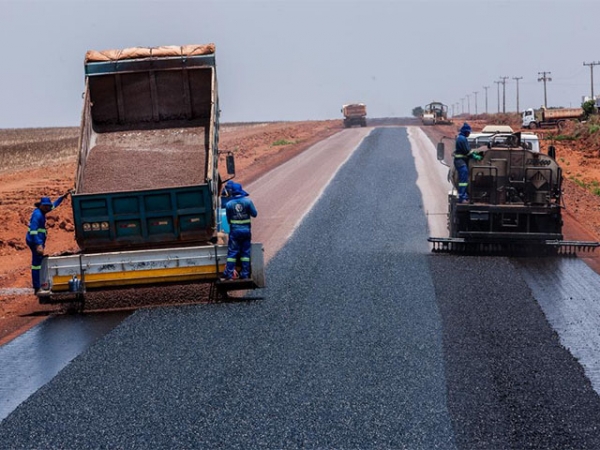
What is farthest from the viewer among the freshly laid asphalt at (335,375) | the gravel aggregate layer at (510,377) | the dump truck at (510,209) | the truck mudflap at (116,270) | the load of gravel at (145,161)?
the dump truck at (510,209)

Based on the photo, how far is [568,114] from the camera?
76.1 metres

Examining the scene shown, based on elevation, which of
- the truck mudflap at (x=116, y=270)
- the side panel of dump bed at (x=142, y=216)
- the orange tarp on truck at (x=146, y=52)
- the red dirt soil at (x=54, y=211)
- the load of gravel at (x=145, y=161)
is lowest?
the red dirt soil at (x=54, y=211)

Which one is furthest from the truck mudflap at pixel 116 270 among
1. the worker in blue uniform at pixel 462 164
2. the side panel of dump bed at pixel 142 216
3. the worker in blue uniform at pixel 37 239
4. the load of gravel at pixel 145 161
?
the worker in blue uniform at pixel 462 164

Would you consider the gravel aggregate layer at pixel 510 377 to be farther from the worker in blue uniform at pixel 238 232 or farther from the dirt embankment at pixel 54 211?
the dirt embankment at pixel 54 211

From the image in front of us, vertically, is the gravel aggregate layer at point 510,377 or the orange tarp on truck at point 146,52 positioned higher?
the orange tarp on truck at point 146,52

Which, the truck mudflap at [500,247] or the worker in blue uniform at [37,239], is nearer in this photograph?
the worker in blue uniform at [37,239]

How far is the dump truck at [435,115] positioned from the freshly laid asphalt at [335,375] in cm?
5824

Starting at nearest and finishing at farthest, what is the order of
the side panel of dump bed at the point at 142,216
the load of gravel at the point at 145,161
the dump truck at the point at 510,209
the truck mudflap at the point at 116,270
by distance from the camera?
1. the truck mudflap at the point at 116,270
2. the side panel of dump bed at the point at 142,216
3. the load of gravel at the point at 145,161
4. the dump truck at the point at 510,209

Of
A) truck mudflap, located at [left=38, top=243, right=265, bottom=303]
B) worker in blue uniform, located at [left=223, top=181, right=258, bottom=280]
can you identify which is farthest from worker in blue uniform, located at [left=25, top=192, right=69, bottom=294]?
worker in blue uniform, located at [left=223, top=181, right=258, bottom=280]

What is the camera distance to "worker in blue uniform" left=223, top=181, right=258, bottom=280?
14.9 m

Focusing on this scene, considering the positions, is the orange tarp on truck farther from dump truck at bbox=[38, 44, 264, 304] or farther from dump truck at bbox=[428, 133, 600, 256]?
dump truck at bbox=[428, 133, 600, 256]

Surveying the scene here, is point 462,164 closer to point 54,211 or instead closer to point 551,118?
point 54,211

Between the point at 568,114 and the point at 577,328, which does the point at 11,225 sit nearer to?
the point at 577,328

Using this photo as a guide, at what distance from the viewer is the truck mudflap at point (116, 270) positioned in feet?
48.7
